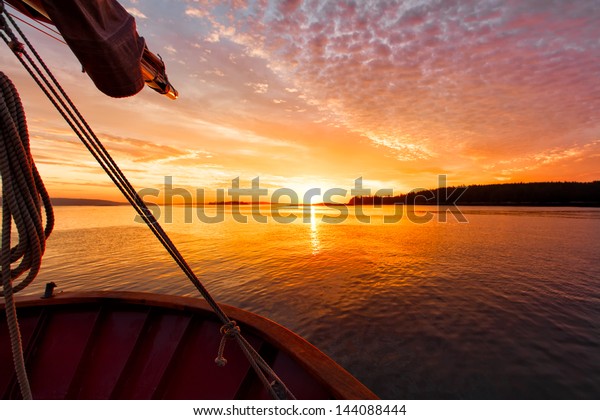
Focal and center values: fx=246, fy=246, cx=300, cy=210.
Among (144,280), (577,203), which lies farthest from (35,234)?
(577,203)

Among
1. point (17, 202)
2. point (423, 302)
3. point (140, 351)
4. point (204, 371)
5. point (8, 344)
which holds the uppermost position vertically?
point (17, 202)

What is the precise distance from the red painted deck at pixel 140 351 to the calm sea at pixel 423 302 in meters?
4.46

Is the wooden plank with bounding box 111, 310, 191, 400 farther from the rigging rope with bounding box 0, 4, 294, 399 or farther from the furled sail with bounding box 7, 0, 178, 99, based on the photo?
the furled sail with bounding box 7, 0, 178, 99

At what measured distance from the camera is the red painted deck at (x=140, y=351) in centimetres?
354

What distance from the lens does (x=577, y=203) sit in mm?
110625

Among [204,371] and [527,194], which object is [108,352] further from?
[527,194]

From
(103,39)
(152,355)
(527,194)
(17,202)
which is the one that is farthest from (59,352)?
(527,194)

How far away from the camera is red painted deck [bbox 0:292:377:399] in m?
3.54

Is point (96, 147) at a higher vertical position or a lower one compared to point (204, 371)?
higher

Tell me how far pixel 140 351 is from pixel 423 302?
1126 centimetres

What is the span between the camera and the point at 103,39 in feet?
9.71

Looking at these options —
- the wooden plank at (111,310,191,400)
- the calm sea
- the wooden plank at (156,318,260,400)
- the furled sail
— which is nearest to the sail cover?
the furled sail

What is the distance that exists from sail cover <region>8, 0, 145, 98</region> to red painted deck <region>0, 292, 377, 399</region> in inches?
141

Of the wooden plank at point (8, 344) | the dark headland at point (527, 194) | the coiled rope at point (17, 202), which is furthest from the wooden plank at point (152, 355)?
the dark headland at point (527, 194)
